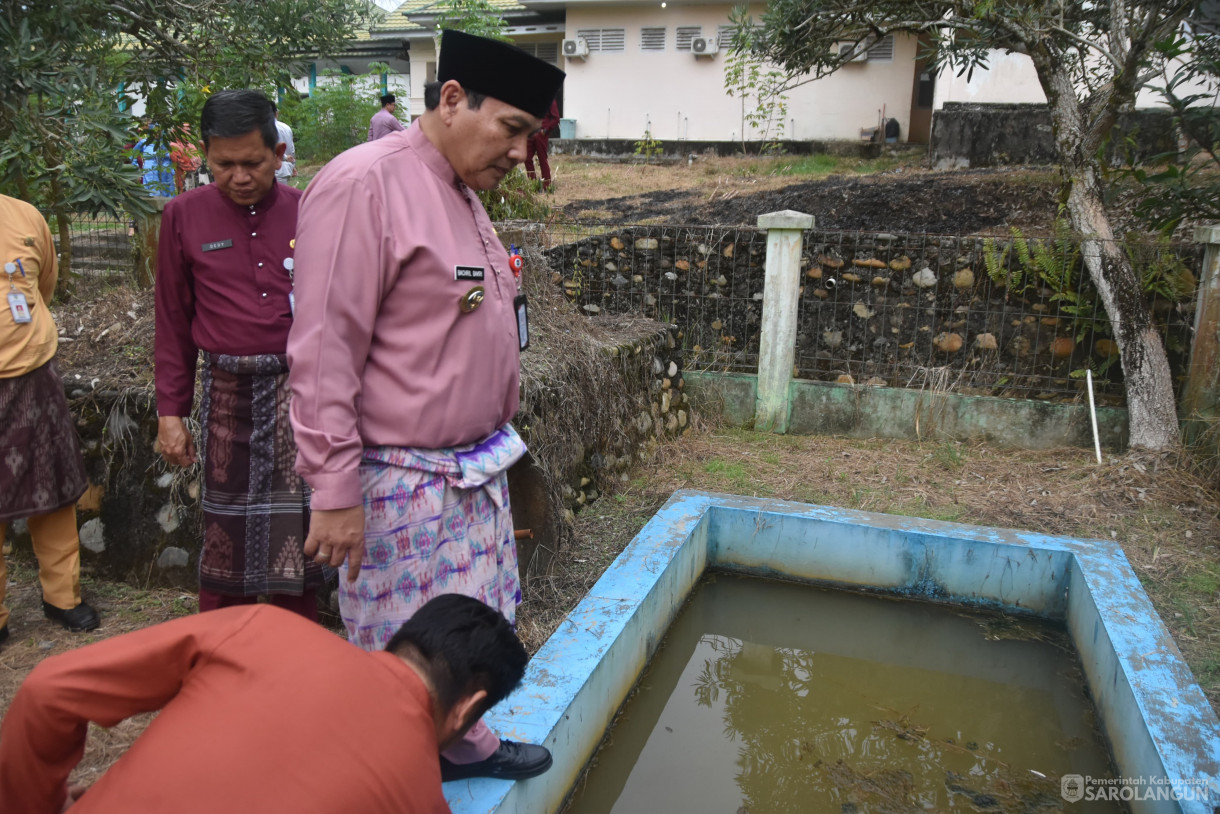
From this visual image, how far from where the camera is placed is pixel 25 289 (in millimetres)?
2896

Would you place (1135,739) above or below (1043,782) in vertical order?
above

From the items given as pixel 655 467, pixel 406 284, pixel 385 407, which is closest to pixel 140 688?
pixel 385 407

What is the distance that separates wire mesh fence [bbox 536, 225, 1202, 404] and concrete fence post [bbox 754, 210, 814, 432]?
0.41 m

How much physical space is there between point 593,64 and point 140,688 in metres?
15.1

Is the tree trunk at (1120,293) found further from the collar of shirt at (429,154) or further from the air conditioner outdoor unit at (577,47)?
the air conditioner outdoor unit at (577,47)

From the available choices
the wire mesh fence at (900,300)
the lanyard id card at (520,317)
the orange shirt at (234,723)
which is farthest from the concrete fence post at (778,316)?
the orange shirt at (234,723)

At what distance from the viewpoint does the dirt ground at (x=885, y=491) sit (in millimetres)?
3275

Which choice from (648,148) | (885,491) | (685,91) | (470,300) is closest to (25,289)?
(470,300)

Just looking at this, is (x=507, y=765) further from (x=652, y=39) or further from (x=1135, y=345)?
(x=652, y=39)

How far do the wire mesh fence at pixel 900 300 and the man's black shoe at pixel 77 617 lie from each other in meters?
3.12

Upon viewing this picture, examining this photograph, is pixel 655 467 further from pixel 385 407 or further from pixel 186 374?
pixel 385 407

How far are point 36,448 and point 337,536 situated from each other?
1.83 metres

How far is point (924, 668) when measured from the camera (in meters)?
3.50

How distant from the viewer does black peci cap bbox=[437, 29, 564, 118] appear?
1752mm
